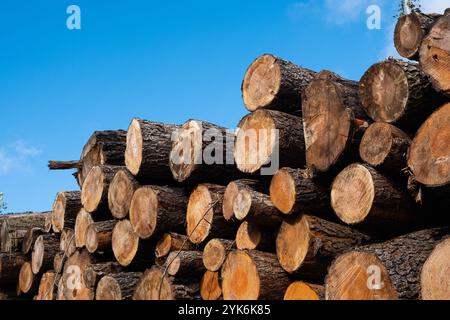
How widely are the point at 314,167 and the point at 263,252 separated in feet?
2.61

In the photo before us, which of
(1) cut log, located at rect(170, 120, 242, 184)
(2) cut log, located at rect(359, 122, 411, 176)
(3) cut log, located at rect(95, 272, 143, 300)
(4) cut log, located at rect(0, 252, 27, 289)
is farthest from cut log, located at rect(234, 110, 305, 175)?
(4) cut log, located at rect(0, 252, 27, 289)

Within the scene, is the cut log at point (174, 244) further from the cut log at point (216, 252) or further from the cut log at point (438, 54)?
the cut log at point (438, 54)

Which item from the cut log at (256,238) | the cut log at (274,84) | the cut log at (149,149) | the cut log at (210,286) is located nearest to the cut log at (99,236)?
the cut log at (149,149)

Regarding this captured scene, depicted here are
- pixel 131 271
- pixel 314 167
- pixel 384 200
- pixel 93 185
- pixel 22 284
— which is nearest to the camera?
pixel 384 200

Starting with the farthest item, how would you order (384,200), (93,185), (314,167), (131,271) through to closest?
(93,185) < (131,271) < (314,167) < (384,200)

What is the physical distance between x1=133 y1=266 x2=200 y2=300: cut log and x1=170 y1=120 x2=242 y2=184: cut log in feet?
2.89

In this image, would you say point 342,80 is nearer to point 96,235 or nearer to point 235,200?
point 235,200

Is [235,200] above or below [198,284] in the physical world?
above

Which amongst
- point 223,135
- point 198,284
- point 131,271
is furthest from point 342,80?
point 131,271

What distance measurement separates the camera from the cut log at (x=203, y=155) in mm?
5211

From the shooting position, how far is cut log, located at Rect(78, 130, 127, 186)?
261 inches

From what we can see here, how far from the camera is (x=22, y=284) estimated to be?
25.7 ft

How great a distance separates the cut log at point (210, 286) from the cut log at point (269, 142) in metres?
0.98

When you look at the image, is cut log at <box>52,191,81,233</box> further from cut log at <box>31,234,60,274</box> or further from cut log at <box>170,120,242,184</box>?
cut log at <box>170,120,242,184</box>
